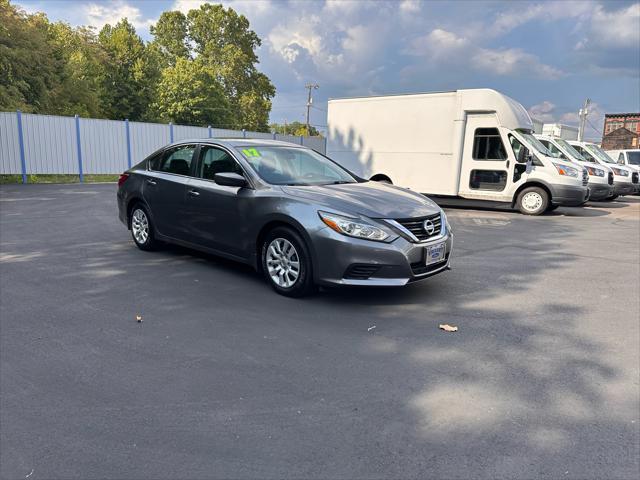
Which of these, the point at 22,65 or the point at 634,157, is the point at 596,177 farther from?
the point at 22,65

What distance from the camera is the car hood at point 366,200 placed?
484 cm

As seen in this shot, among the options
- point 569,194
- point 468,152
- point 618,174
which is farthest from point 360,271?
point 618,174

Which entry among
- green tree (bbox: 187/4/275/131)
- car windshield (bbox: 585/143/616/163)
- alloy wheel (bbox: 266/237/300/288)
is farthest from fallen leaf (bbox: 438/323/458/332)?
green tree (bbox: 187/4/275/131)

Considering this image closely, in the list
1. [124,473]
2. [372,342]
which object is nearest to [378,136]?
[372,342]

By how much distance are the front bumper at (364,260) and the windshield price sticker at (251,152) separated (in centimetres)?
158

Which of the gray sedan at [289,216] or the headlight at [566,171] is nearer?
the gray sedan at [289,216]

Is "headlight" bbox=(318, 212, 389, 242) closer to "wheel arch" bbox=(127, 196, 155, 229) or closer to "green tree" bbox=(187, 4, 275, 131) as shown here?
"wheel arch" bbox=(127, 196, 155, 229)

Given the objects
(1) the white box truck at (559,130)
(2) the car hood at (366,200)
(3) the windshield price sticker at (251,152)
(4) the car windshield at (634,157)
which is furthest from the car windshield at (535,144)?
(1) the white box truck at (559,130)

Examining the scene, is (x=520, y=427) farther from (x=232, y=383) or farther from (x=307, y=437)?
(x=232, y=383)

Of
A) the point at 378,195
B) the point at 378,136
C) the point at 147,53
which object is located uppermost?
the point at 147,53

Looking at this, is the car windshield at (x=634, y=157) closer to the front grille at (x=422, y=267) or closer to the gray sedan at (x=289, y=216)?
the gray sedan at (x=289, y=216)

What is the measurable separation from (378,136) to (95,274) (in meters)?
10.0

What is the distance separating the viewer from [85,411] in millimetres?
2957

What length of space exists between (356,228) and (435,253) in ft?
3.08
